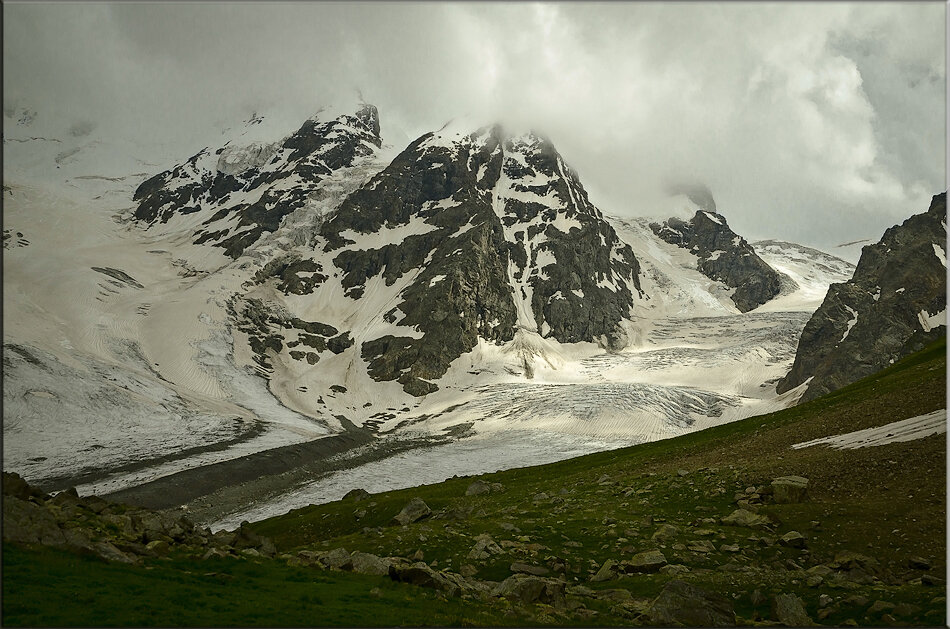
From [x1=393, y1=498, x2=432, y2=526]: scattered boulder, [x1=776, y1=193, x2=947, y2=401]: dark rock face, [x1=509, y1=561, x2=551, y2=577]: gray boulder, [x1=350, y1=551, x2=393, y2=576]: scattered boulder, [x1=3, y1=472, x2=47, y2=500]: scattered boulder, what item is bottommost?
[x1=393, y1=498, x2=432, y2=526]: scattered boulder

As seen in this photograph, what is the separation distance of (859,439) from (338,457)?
9976cm

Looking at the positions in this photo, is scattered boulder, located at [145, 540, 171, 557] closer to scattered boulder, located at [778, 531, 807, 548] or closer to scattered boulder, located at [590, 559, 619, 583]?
scattered boulder, located at [590, 559, 619, 583]

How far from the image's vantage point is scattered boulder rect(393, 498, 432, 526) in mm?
44750

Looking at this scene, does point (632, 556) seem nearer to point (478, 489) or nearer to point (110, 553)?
point (110, 553)

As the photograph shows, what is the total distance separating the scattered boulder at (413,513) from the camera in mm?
44750

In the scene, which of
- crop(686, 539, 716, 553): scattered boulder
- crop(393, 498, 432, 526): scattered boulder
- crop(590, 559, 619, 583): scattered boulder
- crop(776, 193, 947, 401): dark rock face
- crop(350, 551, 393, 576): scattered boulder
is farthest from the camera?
crop(776, 193, 947, 401): dark rock face

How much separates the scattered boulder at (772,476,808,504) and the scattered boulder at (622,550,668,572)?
34.5ft

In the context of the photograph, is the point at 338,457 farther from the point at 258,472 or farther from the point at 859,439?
the point at 859,439

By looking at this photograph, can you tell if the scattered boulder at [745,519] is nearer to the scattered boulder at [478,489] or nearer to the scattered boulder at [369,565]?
the scattered boulder at [369,565]

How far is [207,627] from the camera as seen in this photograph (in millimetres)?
16234

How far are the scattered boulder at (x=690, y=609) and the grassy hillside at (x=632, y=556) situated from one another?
0.78 m

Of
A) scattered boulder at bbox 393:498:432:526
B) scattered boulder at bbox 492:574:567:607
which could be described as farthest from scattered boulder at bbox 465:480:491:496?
scattered boulder at bbox 492:574:567:607

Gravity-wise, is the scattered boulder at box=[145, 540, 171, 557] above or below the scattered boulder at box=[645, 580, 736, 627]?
above

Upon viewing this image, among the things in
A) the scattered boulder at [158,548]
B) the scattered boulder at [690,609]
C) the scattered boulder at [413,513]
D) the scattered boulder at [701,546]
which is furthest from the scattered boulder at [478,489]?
the scattered boulder at [690,609]
